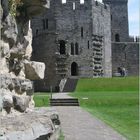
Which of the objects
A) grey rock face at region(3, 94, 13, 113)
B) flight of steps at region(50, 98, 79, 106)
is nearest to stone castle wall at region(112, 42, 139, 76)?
flight of steps at region(50, 98, 79, 106)

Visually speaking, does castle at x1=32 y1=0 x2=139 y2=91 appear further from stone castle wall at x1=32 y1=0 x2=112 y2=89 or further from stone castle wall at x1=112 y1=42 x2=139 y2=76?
stone castle wall at x1=112 y1=42 x2=139 y2=76

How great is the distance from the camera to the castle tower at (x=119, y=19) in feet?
216

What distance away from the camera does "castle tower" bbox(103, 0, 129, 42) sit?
6569 cm

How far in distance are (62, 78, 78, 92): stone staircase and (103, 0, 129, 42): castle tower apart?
1828 centimetres

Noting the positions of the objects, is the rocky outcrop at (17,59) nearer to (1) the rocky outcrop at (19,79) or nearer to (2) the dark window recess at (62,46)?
(1) the rocky outcrop at (19,79)

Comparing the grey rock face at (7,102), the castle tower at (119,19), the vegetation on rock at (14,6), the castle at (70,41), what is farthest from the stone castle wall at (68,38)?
the grey rock face at (7,102)

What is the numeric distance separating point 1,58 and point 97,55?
51468 mm

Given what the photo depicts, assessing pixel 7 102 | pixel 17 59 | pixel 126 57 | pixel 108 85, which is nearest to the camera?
pixel 7 102

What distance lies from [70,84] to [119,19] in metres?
21.1

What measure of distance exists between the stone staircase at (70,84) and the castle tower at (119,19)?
60.0 ft

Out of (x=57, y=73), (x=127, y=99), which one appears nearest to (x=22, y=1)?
(x=127, y=99)

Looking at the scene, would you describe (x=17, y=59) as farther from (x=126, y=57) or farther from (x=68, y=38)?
(x=126, y=57)

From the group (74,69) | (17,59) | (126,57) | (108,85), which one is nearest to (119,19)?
(126,57)

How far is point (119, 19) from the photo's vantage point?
65812mm
